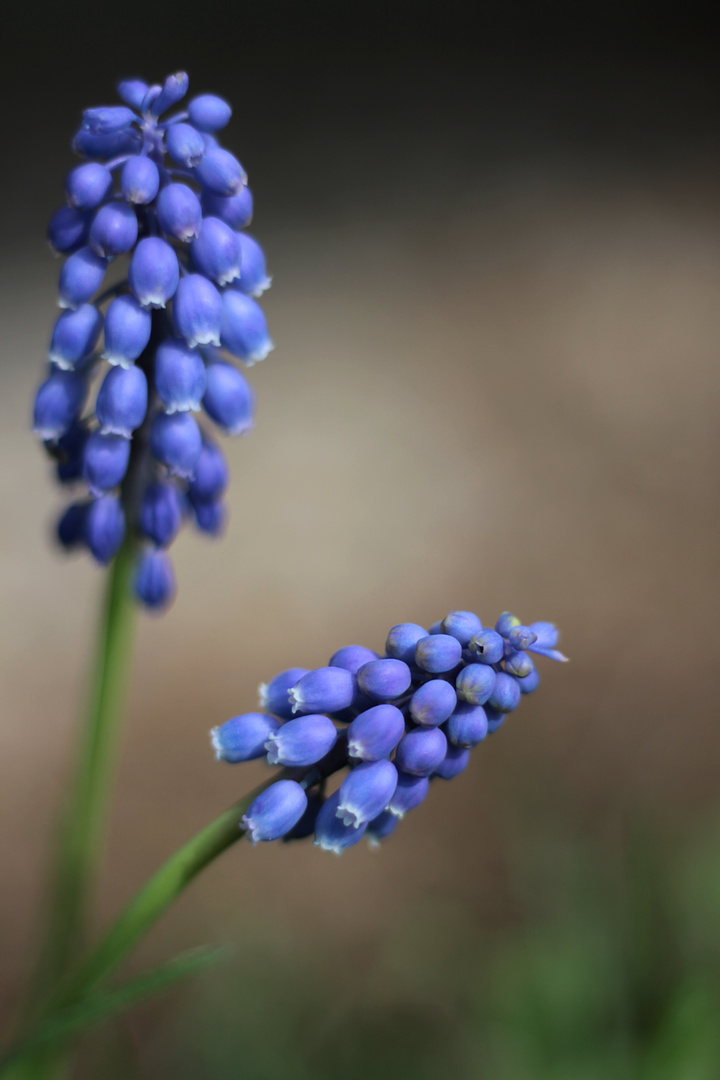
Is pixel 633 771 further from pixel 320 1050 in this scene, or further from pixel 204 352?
pixel 204 352

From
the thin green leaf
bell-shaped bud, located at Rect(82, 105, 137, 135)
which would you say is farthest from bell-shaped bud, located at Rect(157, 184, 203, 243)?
the thin green leaf

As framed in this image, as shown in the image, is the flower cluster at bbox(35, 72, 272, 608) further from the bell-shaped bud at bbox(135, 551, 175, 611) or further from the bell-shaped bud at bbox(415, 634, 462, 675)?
the bell-shaped bud at bbox(415, 634, 462, 675)

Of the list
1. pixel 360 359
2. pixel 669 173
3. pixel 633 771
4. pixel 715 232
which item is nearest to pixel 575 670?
pixel 633 771

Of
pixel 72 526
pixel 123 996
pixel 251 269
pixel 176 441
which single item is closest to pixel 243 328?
pixel 251 269

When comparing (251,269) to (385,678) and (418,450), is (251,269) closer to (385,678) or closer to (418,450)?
(385,678)

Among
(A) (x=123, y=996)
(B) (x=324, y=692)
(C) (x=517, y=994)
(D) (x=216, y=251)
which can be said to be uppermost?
(D) (x=216, y=251)

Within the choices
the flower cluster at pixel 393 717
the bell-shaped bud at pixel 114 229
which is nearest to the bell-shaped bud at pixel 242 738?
the flower cluster at pixel 393 717
